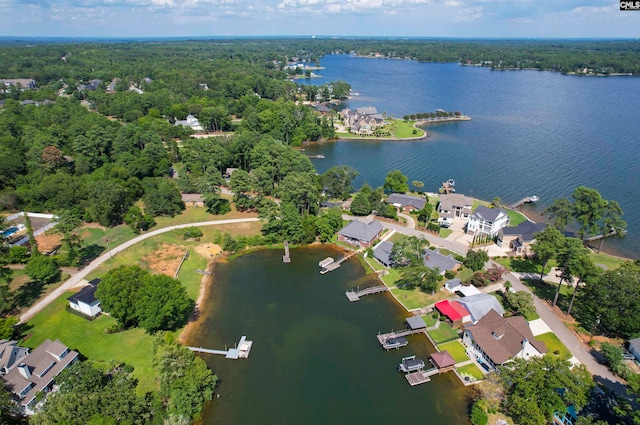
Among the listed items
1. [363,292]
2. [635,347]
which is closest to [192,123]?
[363,292]

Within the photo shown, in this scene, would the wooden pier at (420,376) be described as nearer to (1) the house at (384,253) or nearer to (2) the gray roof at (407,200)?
(1) the house at (384,253)

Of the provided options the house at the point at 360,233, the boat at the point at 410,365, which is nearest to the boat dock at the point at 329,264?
the house at the point at 360,233

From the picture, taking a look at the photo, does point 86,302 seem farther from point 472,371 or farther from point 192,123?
point 192,123

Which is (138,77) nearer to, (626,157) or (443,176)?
(443,176)

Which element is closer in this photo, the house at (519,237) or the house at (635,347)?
the house at (635,347)

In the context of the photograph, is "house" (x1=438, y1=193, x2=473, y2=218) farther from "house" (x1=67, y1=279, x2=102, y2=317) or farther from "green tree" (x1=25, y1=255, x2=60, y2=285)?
"green tree" (x1=25, y1=255, x2=60, y2=285)

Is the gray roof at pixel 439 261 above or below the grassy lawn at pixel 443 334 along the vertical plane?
above

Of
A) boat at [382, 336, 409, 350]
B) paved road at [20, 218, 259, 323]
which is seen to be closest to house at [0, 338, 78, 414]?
paved road at [20, 218, 259, 323]
